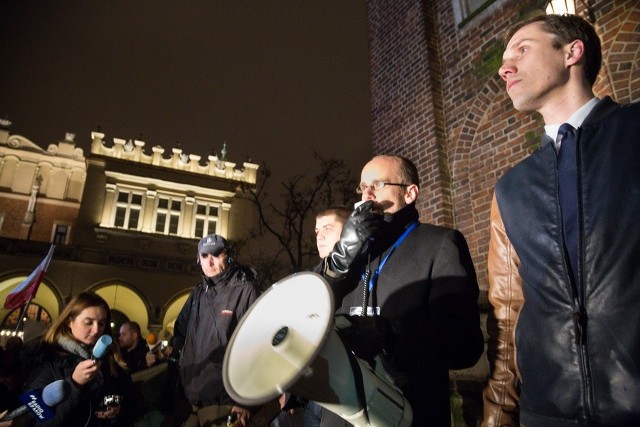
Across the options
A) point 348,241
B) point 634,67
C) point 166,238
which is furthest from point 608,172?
point 166,238

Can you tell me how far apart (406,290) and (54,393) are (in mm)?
2341

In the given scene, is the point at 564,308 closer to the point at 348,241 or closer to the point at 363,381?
the point at 363,381

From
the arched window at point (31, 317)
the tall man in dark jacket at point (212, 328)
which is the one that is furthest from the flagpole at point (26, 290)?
the arched window at point (31, 317)

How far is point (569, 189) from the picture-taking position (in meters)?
1.39

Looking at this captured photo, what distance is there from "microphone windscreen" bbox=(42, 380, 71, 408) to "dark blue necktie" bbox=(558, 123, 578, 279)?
2.95 m

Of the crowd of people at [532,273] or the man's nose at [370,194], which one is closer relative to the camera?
the crowd of people at [532,273]

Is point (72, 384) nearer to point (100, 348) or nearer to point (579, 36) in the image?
point (100, 348)

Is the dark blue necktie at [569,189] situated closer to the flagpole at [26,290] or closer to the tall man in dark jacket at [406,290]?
the tall man in dark jacket at [406,290]

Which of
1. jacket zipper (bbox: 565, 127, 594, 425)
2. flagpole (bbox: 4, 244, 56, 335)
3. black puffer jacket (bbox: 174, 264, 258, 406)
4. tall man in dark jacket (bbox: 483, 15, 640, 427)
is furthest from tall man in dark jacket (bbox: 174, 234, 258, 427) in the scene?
flagpole (bbox: 4, 244, 56, 335)

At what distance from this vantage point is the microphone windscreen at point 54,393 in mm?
2455

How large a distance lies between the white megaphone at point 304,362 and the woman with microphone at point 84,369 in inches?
72.6

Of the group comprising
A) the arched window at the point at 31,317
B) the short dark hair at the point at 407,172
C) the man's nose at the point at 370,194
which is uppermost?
the short dark hair at the point at 407,172

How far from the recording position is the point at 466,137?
562 cm

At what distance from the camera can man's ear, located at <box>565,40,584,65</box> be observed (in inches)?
64.7
